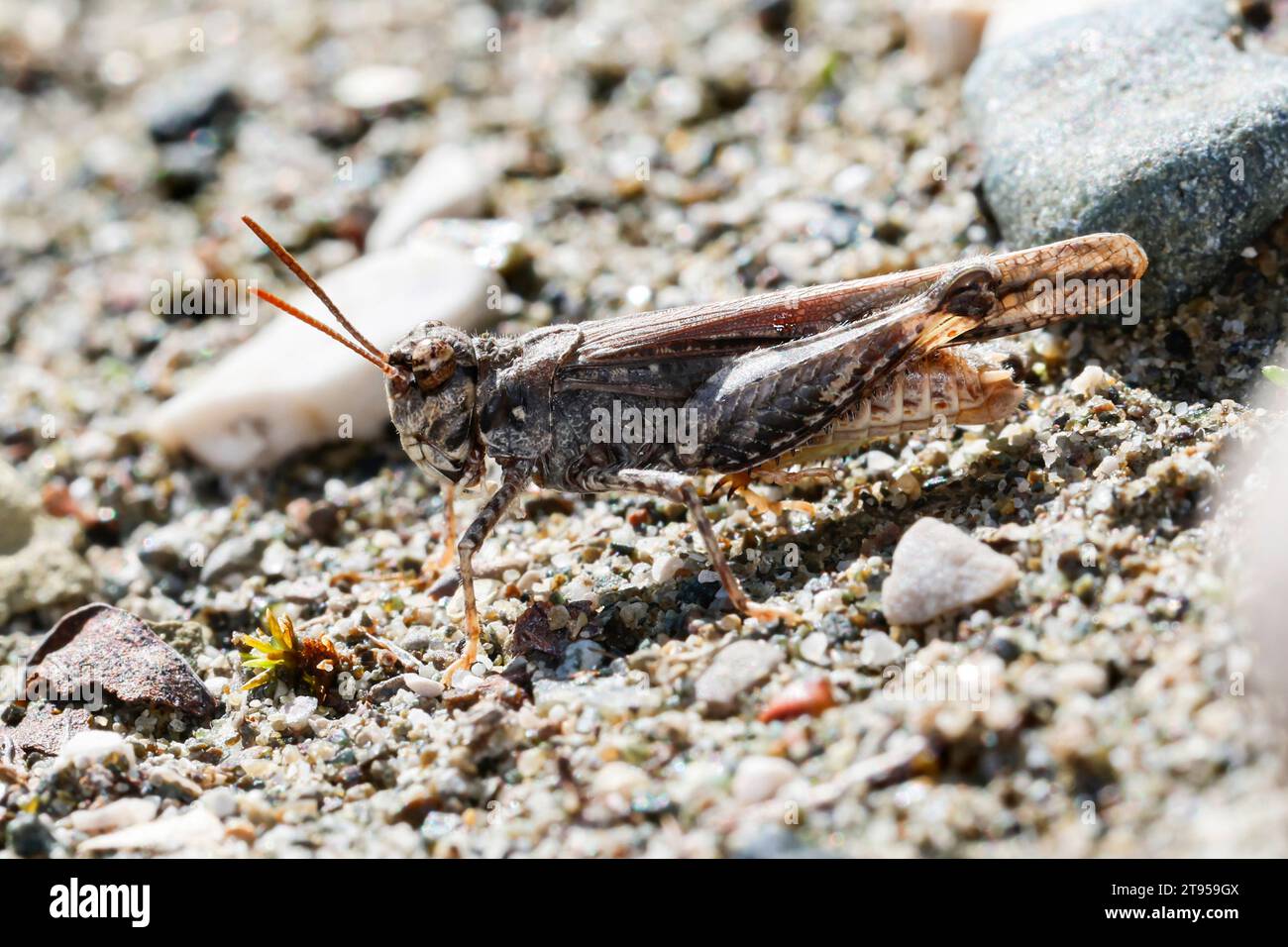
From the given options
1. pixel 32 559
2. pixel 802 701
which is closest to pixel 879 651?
pixel 802 701

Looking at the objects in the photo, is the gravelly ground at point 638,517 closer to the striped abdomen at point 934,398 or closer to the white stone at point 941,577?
the white stone at point 941,577

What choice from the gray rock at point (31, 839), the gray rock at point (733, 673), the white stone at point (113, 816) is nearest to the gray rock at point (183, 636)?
the white stone at point (113, 816)

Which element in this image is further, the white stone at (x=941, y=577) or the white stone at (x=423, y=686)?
the white stone at (x=423, y=686)

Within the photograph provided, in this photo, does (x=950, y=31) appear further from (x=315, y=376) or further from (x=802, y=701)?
(x=802, y=701)

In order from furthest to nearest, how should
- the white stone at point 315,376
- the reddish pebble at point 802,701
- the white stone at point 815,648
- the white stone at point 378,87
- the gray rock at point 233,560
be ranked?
1. the white stone at point 378,87
2. the white stone at point 315,376
3. the gray rock at point 233,560
4. the white stone at point 815,648
5. the reddish pebble at point 802,701

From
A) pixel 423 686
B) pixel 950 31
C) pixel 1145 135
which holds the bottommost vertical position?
pixel 423 686

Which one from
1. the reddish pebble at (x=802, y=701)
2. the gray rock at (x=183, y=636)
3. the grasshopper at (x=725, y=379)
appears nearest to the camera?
the reddish pebble at (x=802, y=701)
